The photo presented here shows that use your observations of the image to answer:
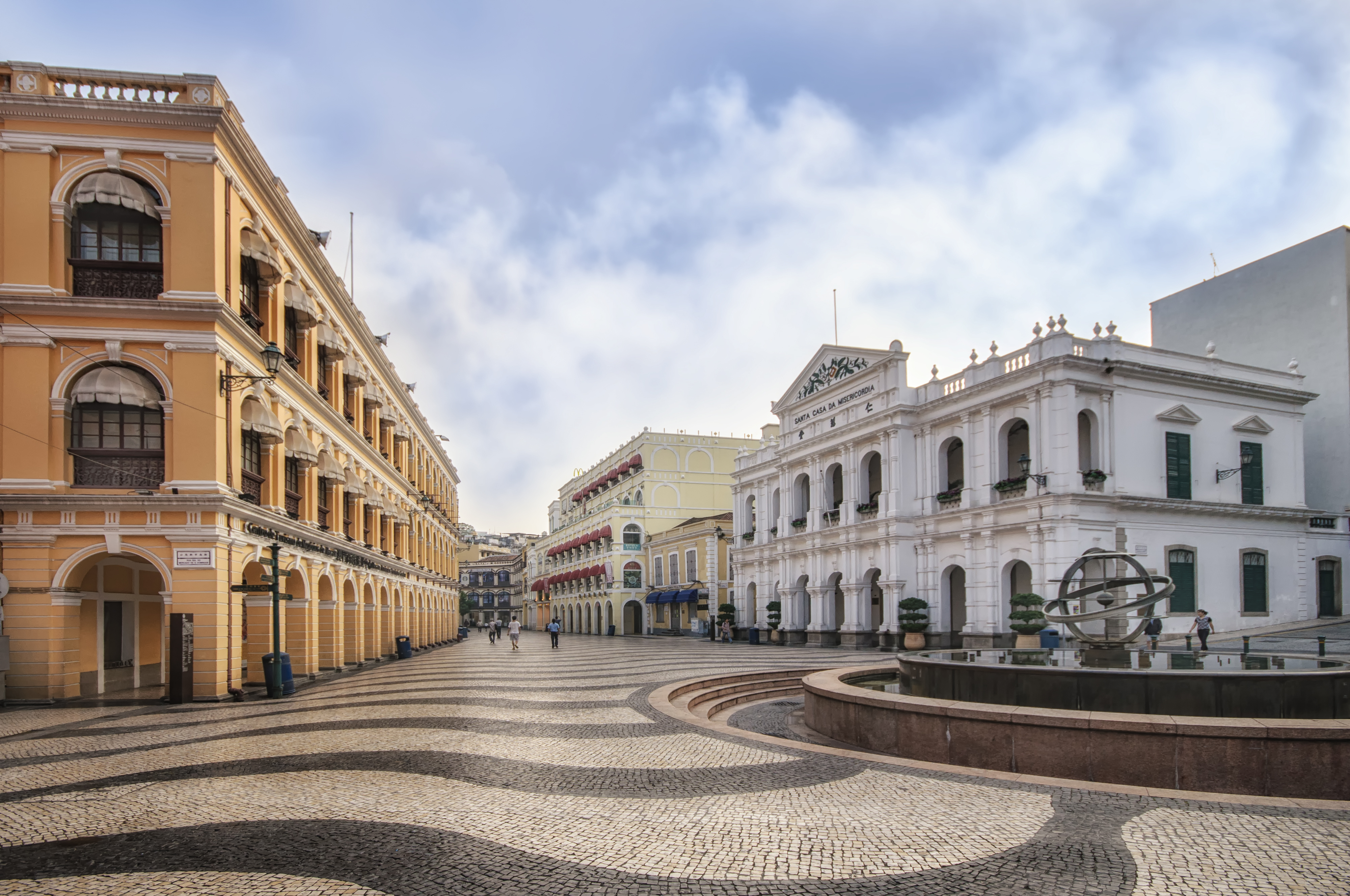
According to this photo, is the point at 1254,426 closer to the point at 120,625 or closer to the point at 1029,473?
the point at 1029,473

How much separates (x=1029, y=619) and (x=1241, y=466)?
35.1 ft

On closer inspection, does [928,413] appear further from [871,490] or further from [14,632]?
[14,632]

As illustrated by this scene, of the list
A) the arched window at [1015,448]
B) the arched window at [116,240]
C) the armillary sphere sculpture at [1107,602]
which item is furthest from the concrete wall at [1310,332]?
the arched window at [116,240]

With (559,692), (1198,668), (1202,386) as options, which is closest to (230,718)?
(559,692)

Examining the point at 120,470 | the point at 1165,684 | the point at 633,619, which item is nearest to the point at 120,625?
the point at 120,470

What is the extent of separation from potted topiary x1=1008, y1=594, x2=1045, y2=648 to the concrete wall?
38.9 ft

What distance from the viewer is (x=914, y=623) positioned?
100 ft

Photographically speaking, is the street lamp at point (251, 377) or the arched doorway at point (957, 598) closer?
the street lamp at point (251, 377)

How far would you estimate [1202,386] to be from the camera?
2869cm

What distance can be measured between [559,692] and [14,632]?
10738 mm

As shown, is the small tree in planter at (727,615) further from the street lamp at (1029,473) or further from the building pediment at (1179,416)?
the building pediment at (1179,416)

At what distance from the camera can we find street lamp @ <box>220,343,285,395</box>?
1731 cm

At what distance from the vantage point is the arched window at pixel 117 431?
1706cm

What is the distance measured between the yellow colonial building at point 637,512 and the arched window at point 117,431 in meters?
42.6
